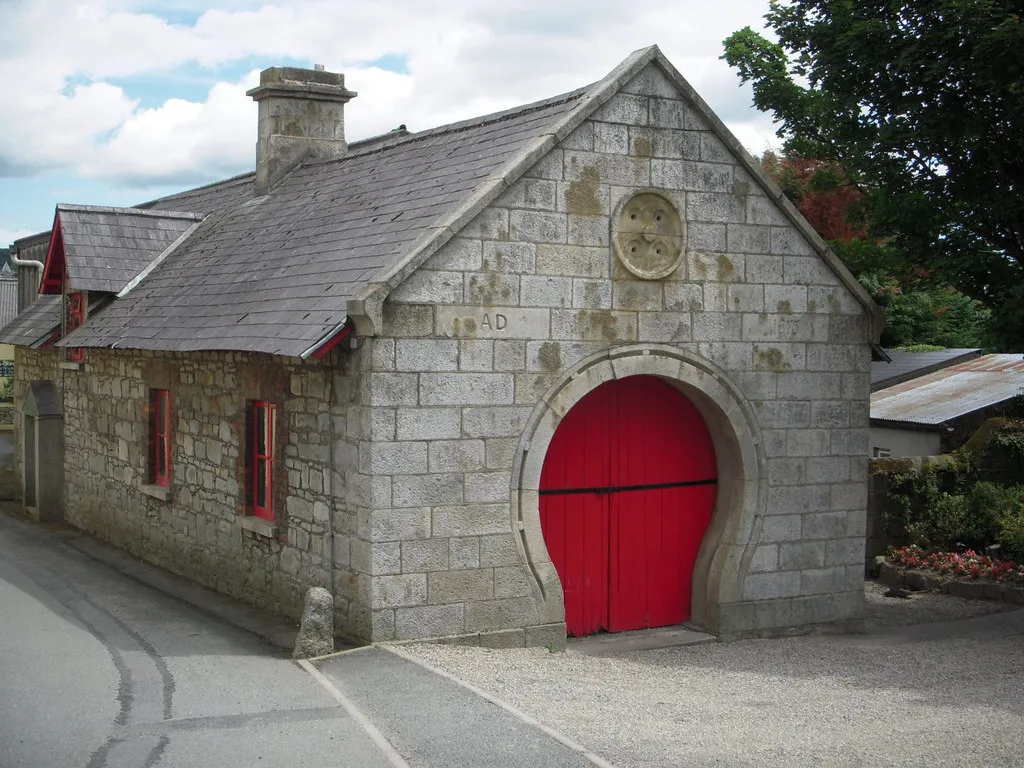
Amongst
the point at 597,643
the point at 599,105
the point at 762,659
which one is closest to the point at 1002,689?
the point at 762,659

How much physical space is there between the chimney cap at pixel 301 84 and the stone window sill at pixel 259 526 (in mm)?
7209

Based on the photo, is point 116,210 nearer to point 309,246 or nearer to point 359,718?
point 309,246

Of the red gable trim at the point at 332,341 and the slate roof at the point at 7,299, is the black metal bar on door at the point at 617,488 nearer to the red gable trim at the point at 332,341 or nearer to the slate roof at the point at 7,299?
the red gable trim at the point at 332,341

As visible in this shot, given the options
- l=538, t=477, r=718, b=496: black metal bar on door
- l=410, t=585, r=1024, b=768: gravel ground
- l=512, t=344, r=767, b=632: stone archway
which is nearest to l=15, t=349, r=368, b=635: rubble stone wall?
l=512, t=344, r=767, b=632: stone archway

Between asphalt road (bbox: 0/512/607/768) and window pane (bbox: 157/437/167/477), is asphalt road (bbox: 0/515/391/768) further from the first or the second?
window pane (bbox: 157/437/167/477)

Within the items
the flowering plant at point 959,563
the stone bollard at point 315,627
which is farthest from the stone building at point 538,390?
the flowering plant at point 959,563

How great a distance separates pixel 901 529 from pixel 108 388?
10.9m

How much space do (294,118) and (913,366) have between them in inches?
484

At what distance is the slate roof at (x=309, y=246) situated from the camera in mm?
10438

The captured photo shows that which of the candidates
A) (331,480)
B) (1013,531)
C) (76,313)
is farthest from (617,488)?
(76,313)

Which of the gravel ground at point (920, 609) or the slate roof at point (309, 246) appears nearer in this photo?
the slate roof at point (309, 246)

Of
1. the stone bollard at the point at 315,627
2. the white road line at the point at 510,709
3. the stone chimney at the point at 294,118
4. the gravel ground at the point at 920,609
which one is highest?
the stone chimney at the point at 294,118

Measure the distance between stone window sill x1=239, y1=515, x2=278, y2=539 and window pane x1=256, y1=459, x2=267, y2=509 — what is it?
18 centimetres

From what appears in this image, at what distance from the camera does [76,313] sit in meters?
16.8
